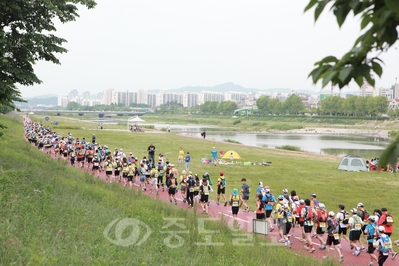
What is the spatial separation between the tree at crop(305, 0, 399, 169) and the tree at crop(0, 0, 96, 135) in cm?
1352

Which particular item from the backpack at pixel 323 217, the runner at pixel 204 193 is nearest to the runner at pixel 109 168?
the runner at pixel 204 193

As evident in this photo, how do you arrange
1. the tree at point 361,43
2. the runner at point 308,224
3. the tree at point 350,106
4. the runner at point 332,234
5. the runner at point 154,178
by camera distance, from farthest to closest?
the tree at point 350,106 → the runner at point 154,178 → the runner at point 308,224 → the runner at point 332,234 → the tree at point 361,43

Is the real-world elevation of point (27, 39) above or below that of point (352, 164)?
above

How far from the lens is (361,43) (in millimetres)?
2752

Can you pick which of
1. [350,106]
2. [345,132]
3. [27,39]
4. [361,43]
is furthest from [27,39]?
[350,106]

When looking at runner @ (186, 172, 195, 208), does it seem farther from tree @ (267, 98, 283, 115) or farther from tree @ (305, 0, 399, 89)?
tree @ (267, 98, 283, 115)

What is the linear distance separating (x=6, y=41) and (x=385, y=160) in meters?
14.3

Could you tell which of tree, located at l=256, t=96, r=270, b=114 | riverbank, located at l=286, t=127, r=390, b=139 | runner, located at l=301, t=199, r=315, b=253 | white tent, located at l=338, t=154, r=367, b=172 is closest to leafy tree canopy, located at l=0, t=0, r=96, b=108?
runner, located at l=301, t=199, r=315, b=253

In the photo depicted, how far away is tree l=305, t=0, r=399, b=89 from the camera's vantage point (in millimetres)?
2672

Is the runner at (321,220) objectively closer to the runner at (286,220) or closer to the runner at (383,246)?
the runner at (286,220)

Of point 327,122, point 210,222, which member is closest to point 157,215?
point 210,222

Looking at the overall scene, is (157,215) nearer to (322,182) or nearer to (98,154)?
(98,154)

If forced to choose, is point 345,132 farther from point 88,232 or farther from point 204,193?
point 88,232

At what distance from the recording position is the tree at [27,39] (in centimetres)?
1473
